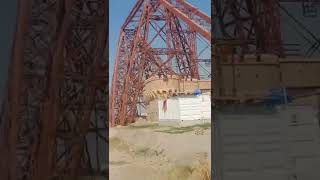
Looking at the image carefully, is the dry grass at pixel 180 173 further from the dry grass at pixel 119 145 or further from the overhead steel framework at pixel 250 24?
the overhead steel framework at pixel 250 24

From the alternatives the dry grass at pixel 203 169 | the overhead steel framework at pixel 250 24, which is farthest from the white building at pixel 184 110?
the overhead steel framework at pixel 250 24

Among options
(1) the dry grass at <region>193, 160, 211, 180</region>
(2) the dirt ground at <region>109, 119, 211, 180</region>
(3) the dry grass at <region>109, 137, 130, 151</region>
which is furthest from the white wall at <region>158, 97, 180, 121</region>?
(1) the dry grass at <region>193, 160, 211, 180</region>

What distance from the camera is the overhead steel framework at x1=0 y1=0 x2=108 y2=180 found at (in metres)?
6.05

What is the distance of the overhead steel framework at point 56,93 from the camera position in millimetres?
6055

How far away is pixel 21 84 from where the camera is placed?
602cm

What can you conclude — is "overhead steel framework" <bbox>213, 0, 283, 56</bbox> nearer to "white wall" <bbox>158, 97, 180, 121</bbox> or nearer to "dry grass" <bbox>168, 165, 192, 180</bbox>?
"dry grass" <bbox>168, 165, 192, 180</bbox>

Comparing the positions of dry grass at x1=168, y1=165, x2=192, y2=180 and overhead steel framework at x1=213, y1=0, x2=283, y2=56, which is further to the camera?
dry grass at x1=168, y1=165, x2=192, y2=180

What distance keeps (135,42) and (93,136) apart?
16.2 meters

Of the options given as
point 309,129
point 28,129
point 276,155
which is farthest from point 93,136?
point 309,129

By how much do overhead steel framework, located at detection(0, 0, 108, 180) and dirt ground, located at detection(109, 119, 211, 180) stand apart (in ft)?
20.1

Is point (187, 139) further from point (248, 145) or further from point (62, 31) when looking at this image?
point (62, 31)

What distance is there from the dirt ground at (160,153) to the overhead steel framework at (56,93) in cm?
613

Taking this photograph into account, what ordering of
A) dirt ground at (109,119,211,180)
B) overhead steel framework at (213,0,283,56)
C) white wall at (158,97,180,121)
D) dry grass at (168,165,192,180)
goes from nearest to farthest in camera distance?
overhead steel framework at (213,0,283,56), dry grass at (168,165,192,180), dirt ground at (109,119,211,180), white wall at (158,97,180,121)

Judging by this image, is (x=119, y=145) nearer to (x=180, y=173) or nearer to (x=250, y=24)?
(x=180, y=173)
